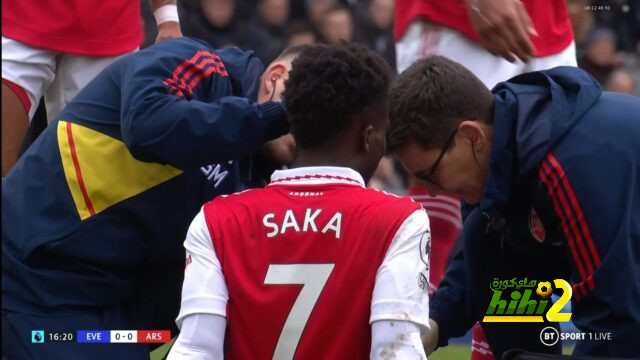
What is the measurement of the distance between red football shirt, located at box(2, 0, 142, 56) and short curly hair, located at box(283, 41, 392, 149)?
144cm

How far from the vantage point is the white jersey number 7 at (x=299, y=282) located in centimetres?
293

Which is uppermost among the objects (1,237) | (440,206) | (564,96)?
(564,96)

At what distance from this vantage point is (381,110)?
3.09 metres

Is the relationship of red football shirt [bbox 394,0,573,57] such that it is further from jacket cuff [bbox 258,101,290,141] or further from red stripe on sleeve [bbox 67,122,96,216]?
red stripe on sleeve [bbox 67,122,96,216]

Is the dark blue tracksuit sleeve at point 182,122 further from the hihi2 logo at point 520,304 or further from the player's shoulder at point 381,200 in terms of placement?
the hihi2 logo at point 520,304

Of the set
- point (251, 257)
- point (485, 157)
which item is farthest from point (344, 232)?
point (485, 157)

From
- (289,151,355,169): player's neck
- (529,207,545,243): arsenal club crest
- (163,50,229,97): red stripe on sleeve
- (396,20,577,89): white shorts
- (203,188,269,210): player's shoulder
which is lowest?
(529,207,545,243): arsenal club crest

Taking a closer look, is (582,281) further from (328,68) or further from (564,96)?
(328,68)

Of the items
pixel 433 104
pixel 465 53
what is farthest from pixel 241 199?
pixel 465 53

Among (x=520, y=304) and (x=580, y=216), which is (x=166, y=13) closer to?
(x=520, y=304)

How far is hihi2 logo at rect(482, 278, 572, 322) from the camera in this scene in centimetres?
373

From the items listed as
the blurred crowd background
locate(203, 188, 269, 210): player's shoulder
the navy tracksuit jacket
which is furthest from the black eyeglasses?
the blurred crowd background

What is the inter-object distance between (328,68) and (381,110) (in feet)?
0.62

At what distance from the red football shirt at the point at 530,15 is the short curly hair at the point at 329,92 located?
1.38 metres
